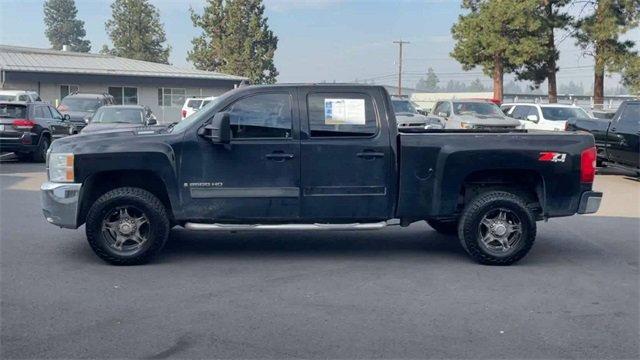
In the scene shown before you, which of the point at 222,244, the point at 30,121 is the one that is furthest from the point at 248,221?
the point at 30,121

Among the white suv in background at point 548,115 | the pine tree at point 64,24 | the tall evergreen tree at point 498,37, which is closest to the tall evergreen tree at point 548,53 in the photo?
the tall evergreen tree at point 498,37

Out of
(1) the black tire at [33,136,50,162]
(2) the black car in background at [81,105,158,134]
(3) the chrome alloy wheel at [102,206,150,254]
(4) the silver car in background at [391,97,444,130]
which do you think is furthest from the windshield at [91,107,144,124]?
(3) the chrome alloy wheel at [102,206,150,254]

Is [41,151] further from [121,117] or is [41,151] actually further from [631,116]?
[631,116]

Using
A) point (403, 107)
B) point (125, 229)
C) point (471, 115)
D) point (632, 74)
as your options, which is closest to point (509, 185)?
point (125, 229)

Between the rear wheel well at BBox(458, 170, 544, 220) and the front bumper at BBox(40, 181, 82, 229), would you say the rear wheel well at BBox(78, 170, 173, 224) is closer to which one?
the front bumper at BBox(40, 181, 82, 229)

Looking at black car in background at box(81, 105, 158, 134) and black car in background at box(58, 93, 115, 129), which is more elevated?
black car in background at box(58, 93, 115, 129)

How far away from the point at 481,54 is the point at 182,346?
38510 millimetres

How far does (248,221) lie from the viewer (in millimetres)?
7441

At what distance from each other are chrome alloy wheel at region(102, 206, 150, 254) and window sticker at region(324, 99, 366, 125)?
7.11 ft

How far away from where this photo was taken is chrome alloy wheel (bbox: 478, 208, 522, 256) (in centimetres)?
757

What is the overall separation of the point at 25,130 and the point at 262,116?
12.3 m

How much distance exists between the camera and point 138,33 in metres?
74.7

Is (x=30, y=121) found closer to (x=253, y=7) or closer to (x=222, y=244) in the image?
(x=222, y=244)

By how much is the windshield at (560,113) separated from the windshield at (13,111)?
15.2 m
